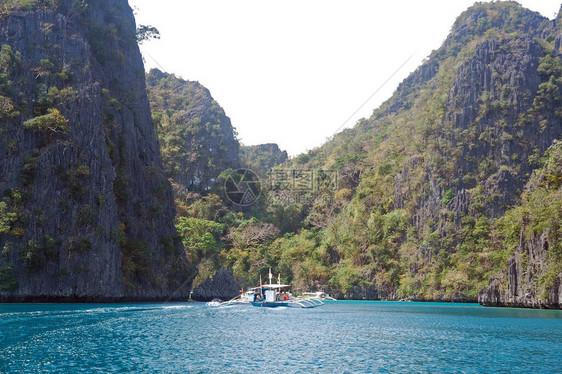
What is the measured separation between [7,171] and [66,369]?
101ft

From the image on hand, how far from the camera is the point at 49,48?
4866 centimetres

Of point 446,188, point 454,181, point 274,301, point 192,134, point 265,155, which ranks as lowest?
point 274,301

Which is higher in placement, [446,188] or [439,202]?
[446,188]

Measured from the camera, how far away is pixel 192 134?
327 ft

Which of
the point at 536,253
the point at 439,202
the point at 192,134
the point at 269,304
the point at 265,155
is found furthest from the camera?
the point at 265,155

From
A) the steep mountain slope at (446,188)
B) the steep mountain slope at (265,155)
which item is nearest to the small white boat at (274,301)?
the steep mountain slope at (446,188)

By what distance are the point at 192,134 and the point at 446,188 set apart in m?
52.9

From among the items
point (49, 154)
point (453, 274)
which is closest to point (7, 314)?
point (49, 154)

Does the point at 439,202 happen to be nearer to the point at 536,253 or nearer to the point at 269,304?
the point at 536,253

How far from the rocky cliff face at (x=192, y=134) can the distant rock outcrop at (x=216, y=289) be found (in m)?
24.4

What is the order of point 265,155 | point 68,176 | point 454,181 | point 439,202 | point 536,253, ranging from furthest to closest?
1. point 265,155
2. point 439,202
3. point 454,181
4. point 68,176
5. point 536,253

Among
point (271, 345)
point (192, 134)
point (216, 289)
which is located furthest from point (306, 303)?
point (192, 134)

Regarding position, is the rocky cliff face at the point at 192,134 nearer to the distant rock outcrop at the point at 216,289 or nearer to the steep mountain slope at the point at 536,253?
the distant rock outcrop at the point at 216,289

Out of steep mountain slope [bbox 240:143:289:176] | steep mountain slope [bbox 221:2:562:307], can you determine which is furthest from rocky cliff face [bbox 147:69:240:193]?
steep mountain slope [bbox 240:143:289:176]
